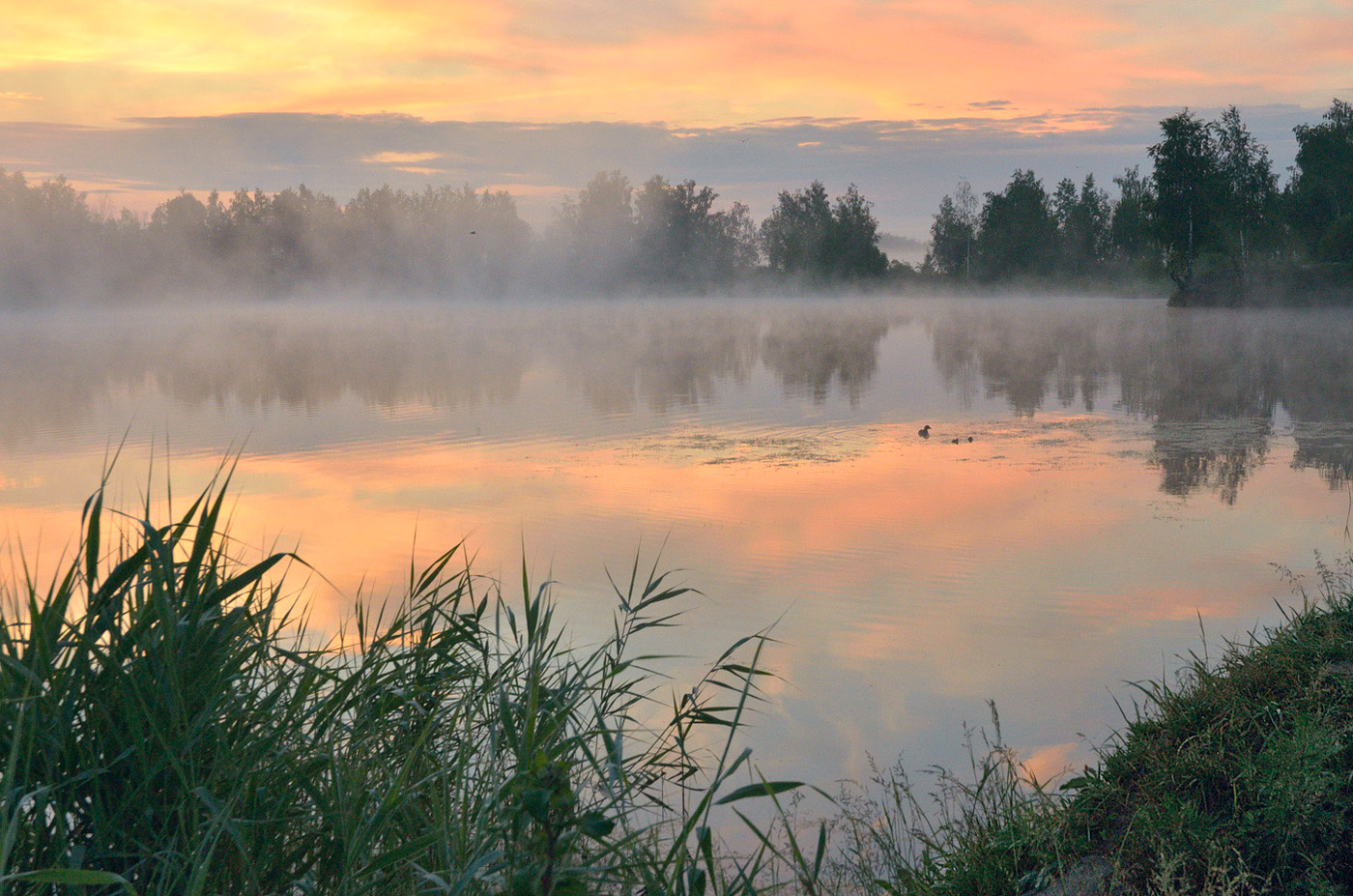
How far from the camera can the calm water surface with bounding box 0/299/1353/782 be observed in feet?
18.1

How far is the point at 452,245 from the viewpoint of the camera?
4028 inches

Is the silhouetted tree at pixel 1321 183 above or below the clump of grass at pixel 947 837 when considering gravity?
above

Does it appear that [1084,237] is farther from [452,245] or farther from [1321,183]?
[452,245]

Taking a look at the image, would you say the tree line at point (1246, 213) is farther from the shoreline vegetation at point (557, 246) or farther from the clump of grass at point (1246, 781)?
the clump of grass at point (1246, 781)

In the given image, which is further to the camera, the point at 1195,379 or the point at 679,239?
the point at 679,239

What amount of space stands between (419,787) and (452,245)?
103 m

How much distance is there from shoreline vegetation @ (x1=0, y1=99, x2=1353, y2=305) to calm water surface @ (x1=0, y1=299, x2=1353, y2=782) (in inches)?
2395

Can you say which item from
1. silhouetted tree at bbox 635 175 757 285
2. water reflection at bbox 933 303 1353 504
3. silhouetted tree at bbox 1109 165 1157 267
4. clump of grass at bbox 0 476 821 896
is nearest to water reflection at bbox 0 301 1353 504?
water reflection at bbox 933 303 1353 504

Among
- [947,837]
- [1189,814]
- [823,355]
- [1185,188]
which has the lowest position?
[947,837]

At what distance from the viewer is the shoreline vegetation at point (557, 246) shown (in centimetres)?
8850

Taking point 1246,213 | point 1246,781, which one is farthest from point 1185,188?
point 1246,781

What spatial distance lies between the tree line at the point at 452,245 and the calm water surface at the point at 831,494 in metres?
76.2

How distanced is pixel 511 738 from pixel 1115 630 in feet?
14.0

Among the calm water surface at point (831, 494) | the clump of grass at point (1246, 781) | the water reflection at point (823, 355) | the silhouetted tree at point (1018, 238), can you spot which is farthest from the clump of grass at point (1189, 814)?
the silhouetted tree at point (1018, 238)
